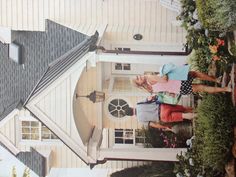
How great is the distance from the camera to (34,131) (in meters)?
20.0

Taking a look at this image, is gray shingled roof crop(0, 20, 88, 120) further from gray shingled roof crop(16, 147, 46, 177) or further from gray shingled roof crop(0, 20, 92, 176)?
gray shingled roof crop(16, 147, 46, 177)

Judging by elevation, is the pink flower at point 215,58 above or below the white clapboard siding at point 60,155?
above

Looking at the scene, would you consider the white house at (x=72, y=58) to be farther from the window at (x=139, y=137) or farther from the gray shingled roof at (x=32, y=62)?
the window at (x=139, y=137)

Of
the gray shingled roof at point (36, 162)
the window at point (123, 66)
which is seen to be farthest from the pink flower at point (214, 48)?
the gray shingled roof at point (36, 162)

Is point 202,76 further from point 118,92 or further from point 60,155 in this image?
point 60,155

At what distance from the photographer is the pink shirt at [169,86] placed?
1467 cm

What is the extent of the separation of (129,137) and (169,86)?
743cm

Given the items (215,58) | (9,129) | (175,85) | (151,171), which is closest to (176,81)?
(175,85)

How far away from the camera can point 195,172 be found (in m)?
16.2

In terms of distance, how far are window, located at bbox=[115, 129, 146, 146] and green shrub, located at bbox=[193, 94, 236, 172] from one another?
6338 millimetres

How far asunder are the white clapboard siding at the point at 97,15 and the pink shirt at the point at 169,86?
509 cm

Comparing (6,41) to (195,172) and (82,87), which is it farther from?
(195,172)

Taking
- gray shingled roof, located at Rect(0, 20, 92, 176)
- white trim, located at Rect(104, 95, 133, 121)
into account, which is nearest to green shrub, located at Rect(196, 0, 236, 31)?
gray shingled roof, located at Rect(0, 20, 92, 176)

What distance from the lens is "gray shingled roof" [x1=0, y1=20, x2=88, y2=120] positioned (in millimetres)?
19094
